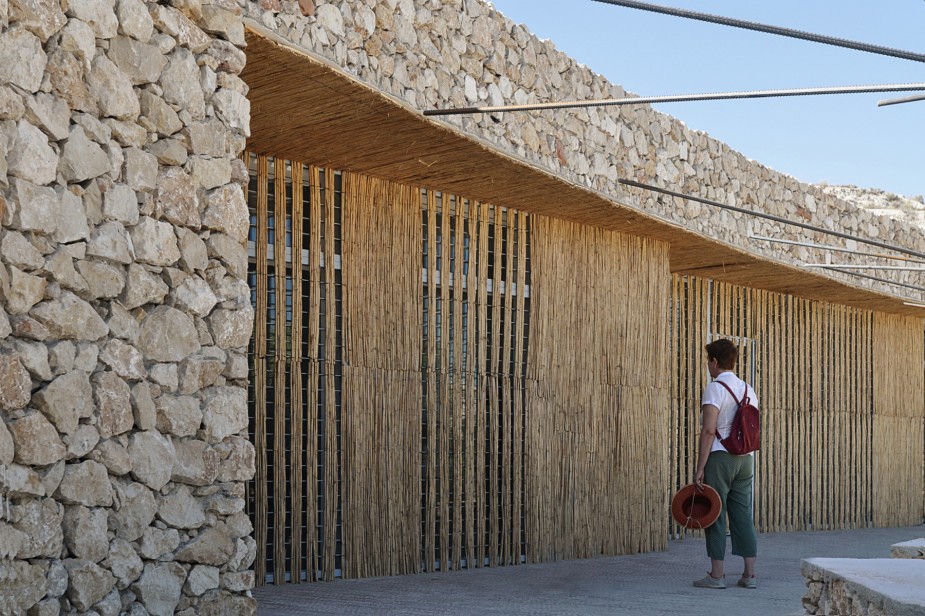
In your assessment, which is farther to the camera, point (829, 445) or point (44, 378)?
point (829, 445)

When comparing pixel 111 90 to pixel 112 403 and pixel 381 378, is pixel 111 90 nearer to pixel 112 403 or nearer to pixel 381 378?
pixel 112 403

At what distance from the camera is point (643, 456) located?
28.8ft

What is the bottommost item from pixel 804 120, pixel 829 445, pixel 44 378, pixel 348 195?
pixel 829 445

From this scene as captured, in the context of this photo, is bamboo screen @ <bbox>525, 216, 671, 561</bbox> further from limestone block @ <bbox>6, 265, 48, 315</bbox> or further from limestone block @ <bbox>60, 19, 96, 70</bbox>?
limestone block @ <bbox>6, 265, 48, 315</bbox>

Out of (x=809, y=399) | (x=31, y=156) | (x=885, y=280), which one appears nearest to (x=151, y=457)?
(x=31, y=156)

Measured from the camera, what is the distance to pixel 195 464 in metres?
4.25

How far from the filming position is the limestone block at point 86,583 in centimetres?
376

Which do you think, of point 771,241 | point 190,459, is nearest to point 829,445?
point 771,241

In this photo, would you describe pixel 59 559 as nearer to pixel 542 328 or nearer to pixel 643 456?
pixel 542 328

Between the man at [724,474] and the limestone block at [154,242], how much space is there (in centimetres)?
348

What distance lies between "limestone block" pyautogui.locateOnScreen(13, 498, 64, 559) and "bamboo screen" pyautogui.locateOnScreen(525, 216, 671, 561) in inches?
172

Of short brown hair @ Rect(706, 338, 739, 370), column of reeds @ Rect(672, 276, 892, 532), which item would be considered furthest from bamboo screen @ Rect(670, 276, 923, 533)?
short brown hair @ Rect(706, 338, 739, 370)

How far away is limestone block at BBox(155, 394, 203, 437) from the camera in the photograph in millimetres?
4156

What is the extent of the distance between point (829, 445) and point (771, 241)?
151 inches
